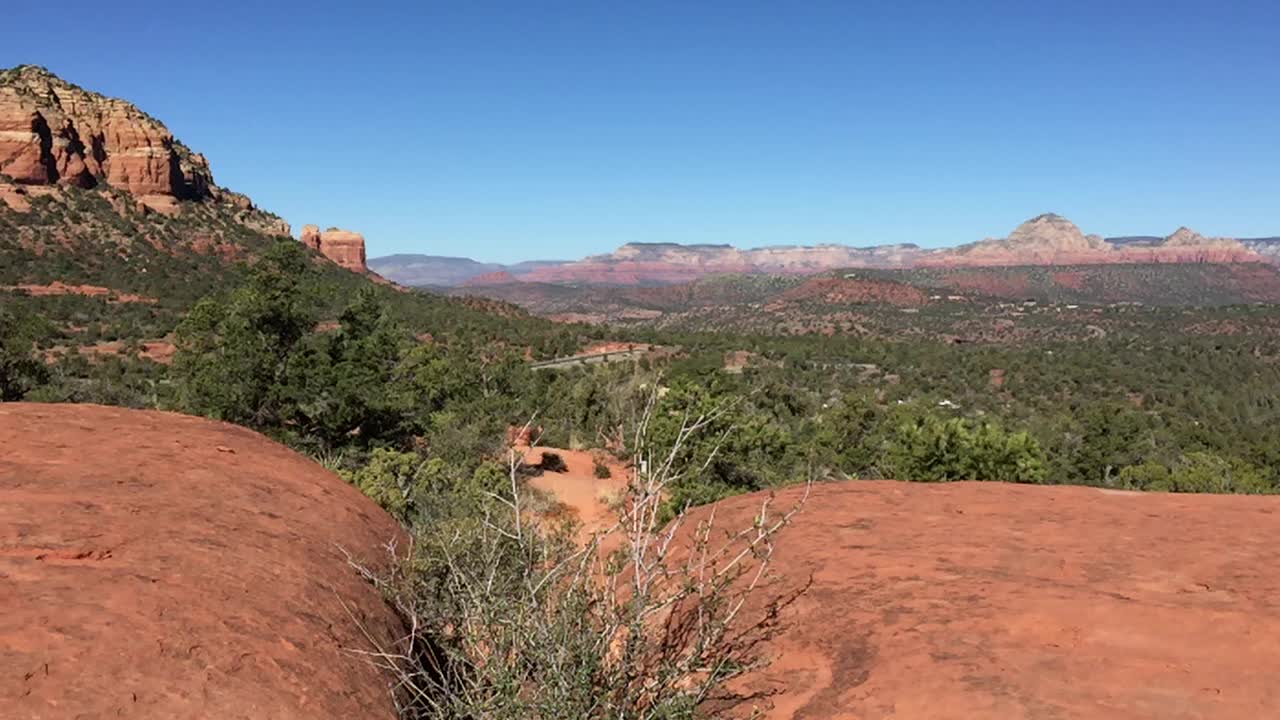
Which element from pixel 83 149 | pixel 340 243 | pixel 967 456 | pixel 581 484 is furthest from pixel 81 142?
pixel 967 456

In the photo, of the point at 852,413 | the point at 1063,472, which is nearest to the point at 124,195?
the point at 852,413

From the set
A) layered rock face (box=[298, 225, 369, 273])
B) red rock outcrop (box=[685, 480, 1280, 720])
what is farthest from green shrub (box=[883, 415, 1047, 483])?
layered rock face (box=[298, 225, 369, 273])

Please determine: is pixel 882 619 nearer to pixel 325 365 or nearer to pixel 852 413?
pixel 325 365

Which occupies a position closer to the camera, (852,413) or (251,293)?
(251,293)

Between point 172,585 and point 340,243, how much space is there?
5535 inches

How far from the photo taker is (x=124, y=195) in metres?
80.1

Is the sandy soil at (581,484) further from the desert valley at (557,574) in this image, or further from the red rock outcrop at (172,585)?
the red rock outcrop at (172,585)

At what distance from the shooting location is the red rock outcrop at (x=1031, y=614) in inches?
195

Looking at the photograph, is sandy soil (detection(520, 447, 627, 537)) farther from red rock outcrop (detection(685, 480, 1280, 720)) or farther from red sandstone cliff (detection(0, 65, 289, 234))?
red sandstone cliff (detection(0, 65, 289, 234))

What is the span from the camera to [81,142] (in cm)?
8244

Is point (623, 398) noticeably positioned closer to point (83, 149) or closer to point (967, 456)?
point (967, 456)

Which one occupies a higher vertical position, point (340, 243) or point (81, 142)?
point (81, 142)

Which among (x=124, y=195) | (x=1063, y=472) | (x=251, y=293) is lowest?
(x=1063, y=472)

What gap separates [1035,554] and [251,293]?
21.6 m
